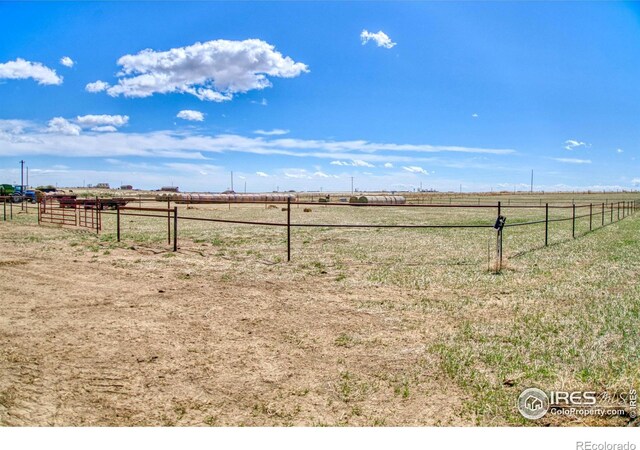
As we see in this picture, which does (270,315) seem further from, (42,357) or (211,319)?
(42,357)

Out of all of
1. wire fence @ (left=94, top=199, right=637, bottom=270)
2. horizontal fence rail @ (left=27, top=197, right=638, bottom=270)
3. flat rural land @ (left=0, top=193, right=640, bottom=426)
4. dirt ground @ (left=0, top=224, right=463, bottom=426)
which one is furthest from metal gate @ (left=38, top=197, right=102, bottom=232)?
dirt ground @ (left=0, top=224, right=463, bottom=426)

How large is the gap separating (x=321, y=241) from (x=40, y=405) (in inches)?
512

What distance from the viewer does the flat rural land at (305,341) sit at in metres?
3.67

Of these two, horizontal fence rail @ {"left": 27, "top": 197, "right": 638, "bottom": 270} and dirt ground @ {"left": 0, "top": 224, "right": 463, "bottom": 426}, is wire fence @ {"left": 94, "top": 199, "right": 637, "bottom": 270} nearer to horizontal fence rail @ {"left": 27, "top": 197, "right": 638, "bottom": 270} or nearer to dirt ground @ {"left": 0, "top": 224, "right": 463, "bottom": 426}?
horizontal fence rail @ {"left": 27, "top": 197, "right": 638, "bottom": 270}

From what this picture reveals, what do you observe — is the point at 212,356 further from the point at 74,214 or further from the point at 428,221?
the point at 428,221

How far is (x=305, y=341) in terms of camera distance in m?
5.32

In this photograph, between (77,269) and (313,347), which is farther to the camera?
(77,269)

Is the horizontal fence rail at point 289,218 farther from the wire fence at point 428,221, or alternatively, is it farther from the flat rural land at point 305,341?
the flat rural land at point 305,341

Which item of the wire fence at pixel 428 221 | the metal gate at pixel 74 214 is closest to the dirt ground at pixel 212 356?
the wire fence at pixel 428 221

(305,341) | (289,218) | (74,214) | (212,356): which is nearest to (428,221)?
(289,218)

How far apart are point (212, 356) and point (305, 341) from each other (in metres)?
1.16

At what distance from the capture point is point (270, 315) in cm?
644

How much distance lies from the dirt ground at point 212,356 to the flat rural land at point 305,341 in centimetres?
2
